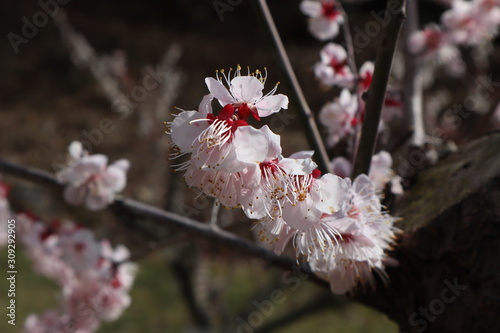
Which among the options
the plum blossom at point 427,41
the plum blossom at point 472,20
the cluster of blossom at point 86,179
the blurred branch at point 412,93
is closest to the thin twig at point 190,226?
the cluster of blossom at point 86,179

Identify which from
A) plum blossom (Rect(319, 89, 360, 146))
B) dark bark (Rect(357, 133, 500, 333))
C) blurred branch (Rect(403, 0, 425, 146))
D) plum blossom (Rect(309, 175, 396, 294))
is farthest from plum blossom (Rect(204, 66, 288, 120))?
blurred branch (Rect(403, 0, 425, 146))

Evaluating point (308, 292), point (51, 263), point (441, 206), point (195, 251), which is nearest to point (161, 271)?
point (308, 292)

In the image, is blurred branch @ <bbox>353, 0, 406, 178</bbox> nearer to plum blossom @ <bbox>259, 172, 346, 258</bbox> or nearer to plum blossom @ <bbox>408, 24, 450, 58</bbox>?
plum blossom @ <bbox>259, 172, 346, 258</bbox>

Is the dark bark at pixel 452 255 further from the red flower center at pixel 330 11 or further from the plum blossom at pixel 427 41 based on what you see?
the plum blossom at pixel 427 41

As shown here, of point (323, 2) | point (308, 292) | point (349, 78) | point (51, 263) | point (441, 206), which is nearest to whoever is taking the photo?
point (441, 206)

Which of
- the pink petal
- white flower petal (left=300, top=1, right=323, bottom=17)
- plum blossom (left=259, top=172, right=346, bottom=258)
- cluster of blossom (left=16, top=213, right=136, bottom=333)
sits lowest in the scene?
cluster of blossom (left=16, top=213, right=136, bottom=333)

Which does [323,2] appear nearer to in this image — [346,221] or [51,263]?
[346,221]
